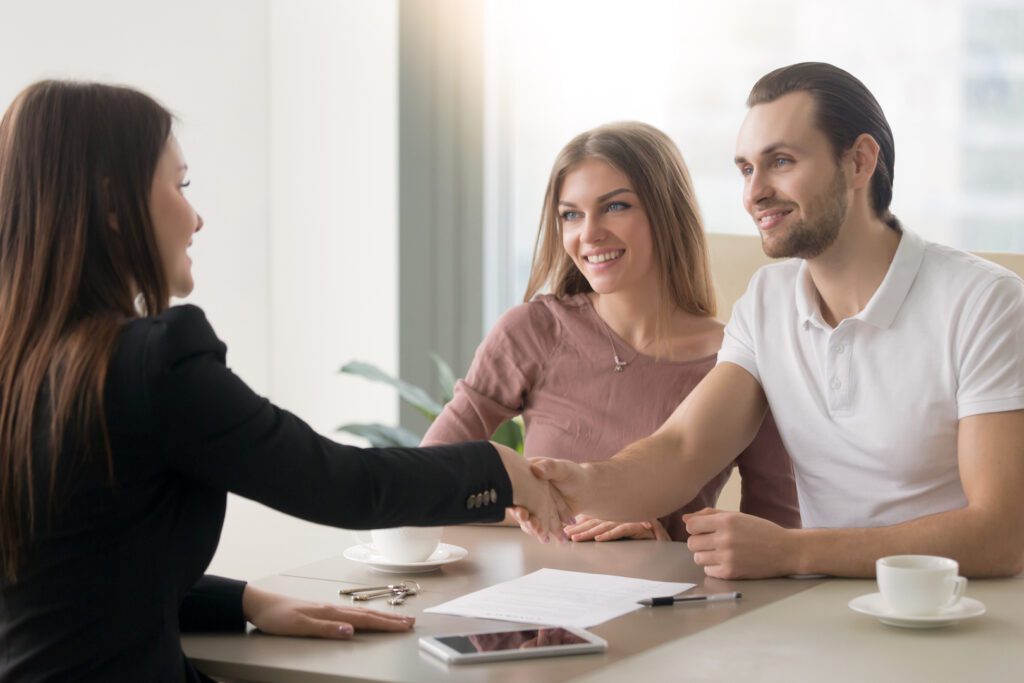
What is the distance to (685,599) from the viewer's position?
5.01ft

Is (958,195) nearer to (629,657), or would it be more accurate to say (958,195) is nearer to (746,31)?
(746,31)

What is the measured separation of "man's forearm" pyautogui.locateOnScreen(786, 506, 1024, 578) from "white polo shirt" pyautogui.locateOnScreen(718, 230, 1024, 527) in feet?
0.65

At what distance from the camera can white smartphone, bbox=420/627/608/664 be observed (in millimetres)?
1289

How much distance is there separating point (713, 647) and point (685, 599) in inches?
8.4

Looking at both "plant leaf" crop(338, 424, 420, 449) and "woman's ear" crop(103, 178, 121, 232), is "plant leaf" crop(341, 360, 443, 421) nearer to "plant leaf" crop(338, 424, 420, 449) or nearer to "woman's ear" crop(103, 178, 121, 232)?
"plant leaf" crop(338, 424, 420, 449)

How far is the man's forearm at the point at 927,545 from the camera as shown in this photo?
1.63 m

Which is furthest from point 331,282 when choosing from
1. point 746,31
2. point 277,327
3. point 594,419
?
point 594,419

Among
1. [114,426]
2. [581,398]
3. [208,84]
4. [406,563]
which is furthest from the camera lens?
[208,84]

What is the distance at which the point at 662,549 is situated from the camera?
1888 mm

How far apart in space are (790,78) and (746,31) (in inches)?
57.1

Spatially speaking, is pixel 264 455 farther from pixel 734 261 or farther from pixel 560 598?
pixel 734 261

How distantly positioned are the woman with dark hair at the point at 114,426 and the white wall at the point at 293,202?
253 centimetres

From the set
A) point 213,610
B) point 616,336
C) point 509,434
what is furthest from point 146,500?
point 509,434

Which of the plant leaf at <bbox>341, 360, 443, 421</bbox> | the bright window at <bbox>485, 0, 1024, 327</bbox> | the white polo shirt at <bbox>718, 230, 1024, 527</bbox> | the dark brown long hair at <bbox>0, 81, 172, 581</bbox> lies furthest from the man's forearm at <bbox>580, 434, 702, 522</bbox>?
the bright window at <bbox>485, 0, 1024, 327</bbox>
